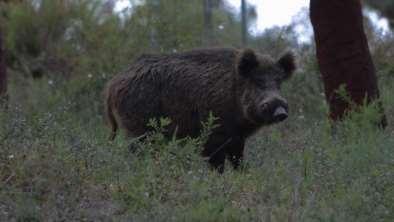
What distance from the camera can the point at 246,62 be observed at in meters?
9.64

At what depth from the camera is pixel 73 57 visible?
18.7 metres

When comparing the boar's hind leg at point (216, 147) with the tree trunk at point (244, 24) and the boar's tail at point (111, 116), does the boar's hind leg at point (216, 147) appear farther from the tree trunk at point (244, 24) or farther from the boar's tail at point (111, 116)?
the tree trunk at point (244, 24)

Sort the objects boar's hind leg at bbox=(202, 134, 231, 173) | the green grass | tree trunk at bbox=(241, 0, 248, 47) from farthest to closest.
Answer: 1. tree trunk at bbox=(241, 0, 248, 47)
2. boar's hind leg at bbox=(202, 134, 231, 173)
3. the green grass

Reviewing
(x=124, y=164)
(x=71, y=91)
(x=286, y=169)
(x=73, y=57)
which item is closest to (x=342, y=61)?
(x=286, y=169)

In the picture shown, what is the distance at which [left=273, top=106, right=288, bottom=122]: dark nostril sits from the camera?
924 centimetres

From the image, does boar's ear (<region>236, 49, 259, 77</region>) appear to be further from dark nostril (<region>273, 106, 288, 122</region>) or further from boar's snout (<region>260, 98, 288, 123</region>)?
dark nostril (<region>273, 106, 288, 122</region>)

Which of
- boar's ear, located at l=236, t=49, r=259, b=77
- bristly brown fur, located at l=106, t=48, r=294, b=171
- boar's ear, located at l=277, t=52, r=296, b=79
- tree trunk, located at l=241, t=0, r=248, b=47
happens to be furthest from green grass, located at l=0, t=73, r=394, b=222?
tree trunk, located at l=241, t=0, r=248, b=47

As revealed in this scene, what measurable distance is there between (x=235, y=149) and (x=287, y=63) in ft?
3.43

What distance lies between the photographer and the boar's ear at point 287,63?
982 centimetres

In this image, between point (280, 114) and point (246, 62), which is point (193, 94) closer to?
point (246, 62)

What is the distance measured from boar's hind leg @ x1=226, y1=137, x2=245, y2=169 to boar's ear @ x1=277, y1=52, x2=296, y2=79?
33.0 inches

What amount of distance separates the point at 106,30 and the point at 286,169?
1077 cm

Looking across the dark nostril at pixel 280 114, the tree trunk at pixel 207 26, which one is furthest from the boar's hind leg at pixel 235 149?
the tree trunk at pixel 207 26

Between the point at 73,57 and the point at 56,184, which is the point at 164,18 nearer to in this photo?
the point at 73,57
